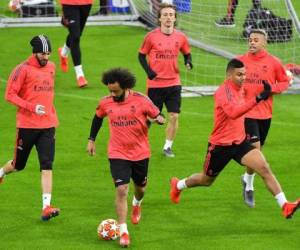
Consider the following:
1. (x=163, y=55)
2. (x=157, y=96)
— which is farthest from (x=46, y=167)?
(x=163, y=55)

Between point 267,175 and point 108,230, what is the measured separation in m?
2.14

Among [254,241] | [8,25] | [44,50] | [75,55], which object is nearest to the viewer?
[254,241]

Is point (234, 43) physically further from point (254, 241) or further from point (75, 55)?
point (254, 241)

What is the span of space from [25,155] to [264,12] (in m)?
11.7

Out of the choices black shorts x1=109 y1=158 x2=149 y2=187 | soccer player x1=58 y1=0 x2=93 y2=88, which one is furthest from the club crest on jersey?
soccer player x1=58 y1=0 x2=93 y2=88

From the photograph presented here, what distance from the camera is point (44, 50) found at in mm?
12828

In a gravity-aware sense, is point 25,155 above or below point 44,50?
below

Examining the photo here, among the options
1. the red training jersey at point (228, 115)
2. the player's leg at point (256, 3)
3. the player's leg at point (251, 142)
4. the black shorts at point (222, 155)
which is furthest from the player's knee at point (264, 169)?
the player's leg at point (256, 3)

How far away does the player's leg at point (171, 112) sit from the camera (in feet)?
52.9

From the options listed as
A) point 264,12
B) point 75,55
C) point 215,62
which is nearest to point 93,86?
point 75,55

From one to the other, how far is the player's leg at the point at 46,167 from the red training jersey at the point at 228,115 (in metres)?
2.16

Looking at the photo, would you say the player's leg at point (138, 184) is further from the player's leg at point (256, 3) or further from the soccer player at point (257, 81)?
the player's leg at point (256, 3)

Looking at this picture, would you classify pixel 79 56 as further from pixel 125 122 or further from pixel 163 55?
pixel 125 122

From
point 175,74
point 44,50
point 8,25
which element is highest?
point 44,50
